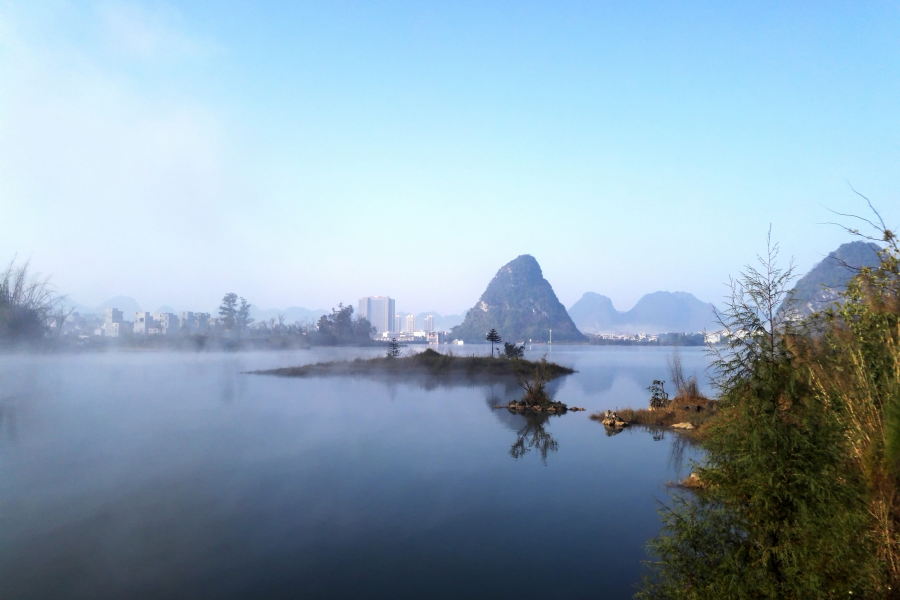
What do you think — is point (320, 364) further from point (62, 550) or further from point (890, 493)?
point (890, 493)

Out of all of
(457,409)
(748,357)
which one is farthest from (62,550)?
(457,409)

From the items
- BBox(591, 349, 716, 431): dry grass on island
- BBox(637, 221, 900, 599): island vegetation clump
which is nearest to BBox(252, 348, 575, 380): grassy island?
BBox(591, 349, 716, 431): dry grass on island

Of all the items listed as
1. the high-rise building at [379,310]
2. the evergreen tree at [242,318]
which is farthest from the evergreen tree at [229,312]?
the high-rise building at [379,310]

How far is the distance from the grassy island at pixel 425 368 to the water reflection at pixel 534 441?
1874cm

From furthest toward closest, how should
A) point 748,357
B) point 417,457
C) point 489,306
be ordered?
point 489,306 < point 417,457 < point 748,357

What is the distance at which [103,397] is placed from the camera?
2745 centimetres

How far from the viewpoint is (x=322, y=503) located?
1057cm

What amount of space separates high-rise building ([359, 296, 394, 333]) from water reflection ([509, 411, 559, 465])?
153m

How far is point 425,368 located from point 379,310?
439 ft

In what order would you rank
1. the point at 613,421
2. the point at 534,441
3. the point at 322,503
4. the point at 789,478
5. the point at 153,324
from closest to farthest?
the point at 789,478, the point at 322,503, the point at 534,441, the point at 613,421, the point at 153,324

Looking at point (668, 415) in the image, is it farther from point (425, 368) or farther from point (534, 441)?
point (425, 368)

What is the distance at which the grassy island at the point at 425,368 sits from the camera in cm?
4078

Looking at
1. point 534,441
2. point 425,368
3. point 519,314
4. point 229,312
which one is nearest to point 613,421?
point 534,441

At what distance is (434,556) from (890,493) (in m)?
5.87
